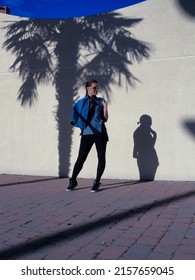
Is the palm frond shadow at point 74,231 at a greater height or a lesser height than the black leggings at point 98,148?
lesser

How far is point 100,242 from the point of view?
3367 mm

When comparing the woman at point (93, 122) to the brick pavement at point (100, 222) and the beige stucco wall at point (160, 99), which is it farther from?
the beige stucco wall at point (160, 99)

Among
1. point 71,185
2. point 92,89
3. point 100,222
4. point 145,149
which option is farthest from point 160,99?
point 100,222

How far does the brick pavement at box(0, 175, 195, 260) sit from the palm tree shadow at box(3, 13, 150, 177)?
2.03m

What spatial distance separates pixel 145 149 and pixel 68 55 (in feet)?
8.41

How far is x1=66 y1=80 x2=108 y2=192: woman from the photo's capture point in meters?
5.69

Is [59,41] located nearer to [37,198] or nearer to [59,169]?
[59,169]

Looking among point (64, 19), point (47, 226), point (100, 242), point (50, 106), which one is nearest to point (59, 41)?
point (64, 19)

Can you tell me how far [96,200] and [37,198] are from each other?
923mm

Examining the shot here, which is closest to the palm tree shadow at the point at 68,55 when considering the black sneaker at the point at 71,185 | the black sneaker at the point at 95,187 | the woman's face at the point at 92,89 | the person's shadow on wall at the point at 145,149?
the person's shadow on wall at the point at 145,149

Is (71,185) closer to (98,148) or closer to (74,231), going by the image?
(98,148)

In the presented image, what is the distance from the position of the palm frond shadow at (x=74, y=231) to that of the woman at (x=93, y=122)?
3.95ft

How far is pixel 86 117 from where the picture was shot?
5699mm

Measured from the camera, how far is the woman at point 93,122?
18.7 ft
